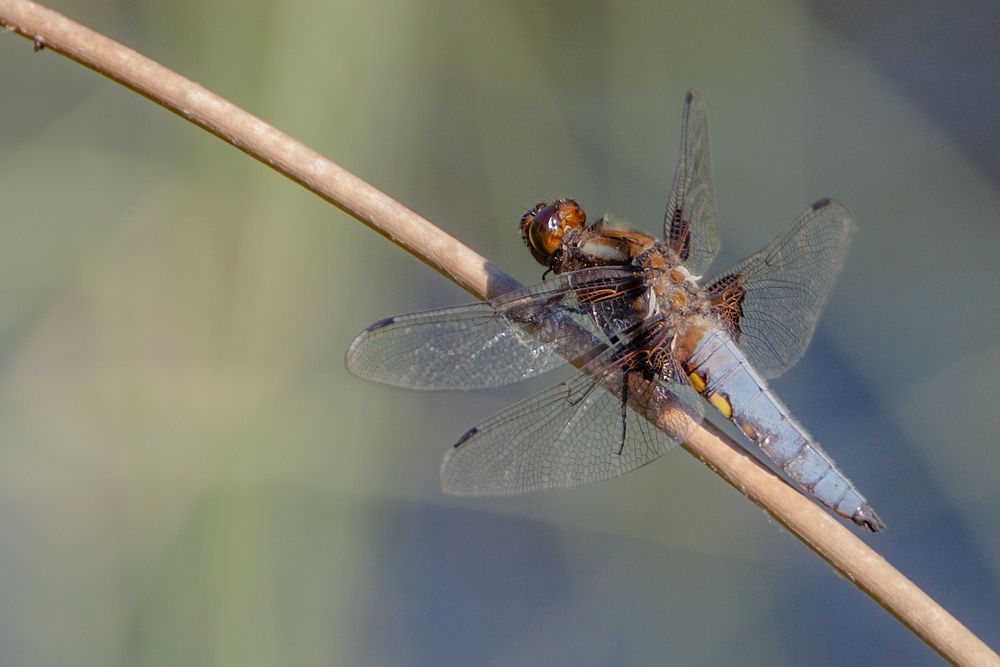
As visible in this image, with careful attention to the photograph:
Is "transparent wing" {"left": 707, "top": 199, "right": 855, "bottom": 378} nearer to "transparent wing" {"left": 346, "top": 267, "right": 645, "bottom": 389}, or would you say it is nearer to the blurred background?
"transparent wing" {"left": 346, "top": 267, "right": 645, "bottom": 389}

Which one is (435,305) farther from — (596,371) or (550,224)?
(596,371)

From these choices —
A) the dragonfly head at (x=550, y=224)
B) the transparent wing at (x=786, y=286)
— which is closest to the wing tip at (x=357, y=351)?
the dragonfly head at (x=550, y=224)

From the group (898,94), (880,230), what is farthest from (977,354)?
(898,94)

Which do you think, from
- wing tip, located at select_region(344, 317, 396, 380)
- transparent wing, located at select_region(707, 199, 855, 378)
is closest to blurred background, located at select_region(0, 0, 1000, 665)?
transparent wing, located at select_region(707, 199, 855, 378)

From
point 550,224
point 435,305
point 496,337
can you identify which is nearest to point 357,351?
point 496,337

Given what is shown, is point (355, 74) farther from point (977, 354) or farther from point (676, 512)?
point (977, 354)
